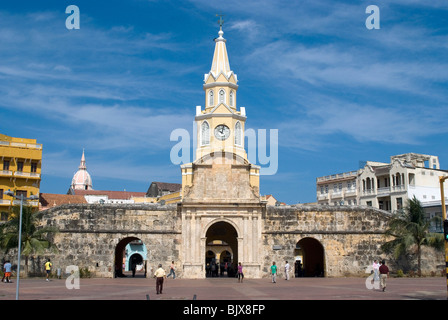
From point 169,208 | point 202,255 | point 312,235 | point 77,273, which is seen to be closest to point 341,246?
point 312,235

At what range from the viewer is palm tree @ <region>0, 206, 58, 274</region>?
1427 inches

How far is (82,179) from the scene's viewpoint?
5763 inches

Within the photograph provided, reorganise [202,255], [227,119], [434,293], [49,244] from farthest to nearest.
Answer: [227,119] < [202,255] < [49,244] < [434,293]

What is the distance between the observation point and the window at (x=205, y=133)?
56025mm

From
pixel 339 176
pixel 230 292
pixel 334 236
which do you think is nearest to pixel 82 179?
pixel 339 176

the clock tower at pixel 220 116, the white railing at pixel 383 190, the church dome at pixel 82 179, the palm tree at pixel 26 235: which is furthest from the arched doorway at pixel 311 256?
the church dome at pixel 82 179

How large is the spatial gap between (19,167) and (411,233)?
45487mm

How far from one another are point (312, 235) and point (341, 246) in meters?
2.46

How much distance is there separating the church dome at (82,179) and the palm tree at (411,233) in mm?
113268

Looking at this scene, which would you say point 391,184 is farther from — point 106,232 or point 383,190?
point 106,232

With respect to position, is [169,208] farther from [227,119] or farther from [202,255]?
[227,119]

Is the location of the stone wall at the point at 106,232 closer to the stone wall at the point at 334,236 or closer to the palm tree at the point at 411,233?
the stone wall at the point at 334,236

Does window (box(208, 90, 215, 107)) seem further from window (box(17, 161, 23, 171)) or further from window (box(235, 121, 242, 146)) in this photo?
window (box(17, 161, 23, 171))

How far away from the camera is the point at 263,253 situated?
4069 centimetres
